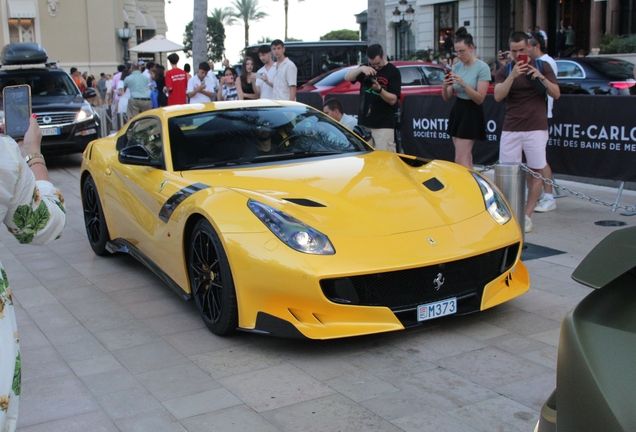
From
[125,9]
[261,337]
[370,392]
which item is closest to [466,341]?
[370,392]

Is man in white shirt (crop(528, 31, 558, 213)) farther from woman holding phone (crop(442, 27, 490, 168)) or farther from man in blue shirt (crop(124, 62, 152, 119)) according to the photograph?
man in blue shirt (crop(124, 62, 152, 119))

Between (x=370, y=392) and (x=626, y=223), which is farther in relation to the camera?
(x=626, y=223)

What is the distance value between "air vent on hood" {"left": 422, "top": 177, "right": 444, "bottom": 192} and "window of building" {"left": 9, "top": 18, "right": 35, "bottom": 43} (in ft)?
123

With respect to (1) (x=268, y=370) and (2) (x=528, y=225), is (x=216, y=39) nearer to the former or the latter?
(2) (x=528, y=225)

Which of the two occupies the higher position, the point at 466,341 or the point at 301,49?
the point at 301,49

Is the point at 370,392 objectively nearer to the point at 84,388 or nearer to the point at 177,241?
the point at 84,388

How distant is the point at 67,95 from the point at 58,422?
38.8ft

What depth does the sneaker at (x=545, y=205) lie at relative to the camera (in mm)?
8406

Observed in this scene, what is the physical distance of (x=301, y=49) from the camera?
23000 mm

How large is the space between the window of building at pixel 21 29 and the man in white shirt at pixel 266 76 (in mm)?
30361

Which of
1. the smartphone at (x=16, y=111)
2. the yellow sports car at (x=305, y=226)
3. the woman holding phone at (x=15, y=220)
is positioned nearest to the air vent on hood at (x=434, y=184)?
the yellow sports car at (x=305, y=226)

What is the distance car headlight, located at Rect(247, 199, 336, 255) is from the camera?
4.44 meters

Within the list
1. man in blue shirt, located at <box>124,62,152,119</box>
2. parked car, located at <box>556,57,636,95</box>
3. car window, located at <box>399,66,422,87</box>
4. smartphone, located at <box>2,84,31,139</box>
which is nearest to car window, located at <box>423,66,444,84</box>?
car window, located at <box>399,66,422,87</box>

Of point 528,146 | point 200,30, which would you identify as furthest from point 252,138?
point 200,30
